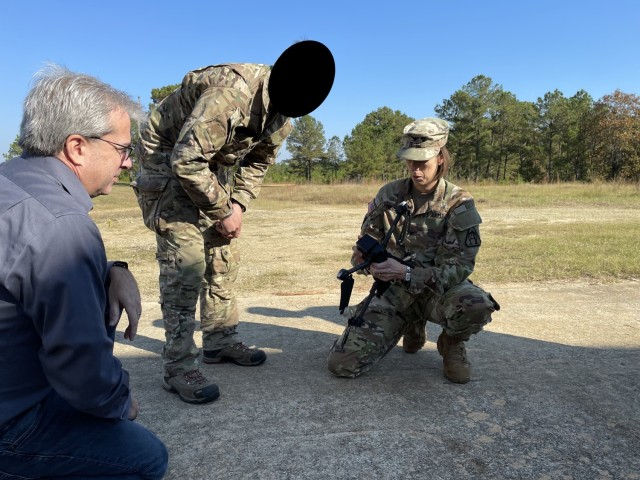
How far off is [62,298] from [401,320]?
237 centimetres

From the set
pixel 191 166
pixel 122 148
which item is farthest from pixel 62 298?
pixel 191 166

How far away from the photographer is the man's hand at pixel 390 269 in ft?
10.2

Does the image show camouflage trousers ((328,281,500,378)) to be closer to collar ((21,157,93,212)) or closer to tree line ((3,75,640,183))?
collar ((21,157,93,212))

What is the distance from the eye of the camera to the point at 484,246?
845 centimetres

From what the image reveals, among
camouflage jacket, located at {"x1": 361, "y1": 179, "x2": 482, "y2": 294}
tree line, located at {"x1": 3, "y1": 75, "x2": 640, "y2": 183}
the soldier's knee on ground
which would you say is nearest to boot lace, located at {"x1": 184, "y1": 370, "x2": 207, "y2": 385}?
the soldier's knee on ground

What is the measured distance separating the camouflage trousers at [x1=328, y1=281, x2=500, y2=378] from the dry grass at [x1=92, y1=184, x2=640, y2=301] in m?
2.10

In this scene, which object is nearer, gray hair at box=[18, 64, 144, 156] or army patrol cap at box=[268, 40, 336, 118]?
gray hair at box=[18, 64, 144, 156]

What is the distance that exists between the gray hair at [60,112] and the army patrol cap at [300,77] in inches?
54.9

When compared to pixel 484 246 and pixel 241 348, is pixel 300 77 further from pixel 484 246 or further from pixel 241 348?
pixel 484 246

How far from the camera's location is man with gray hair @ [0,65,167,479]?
54.1 inches

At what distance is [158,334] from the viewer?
4.03 m

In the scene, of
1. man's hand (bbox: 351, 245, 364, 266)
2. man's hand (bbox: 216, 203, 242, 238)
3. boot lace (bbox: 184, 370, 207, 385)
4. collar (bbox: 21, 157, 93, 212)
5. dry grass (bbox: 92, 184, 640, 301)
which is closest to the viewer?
collar (bbox: 21, 157, 93, 212)

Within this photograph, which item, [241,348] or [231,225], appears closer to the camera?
[231,225]

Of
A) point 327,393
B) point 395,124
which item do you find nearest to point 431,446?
point 327,393
